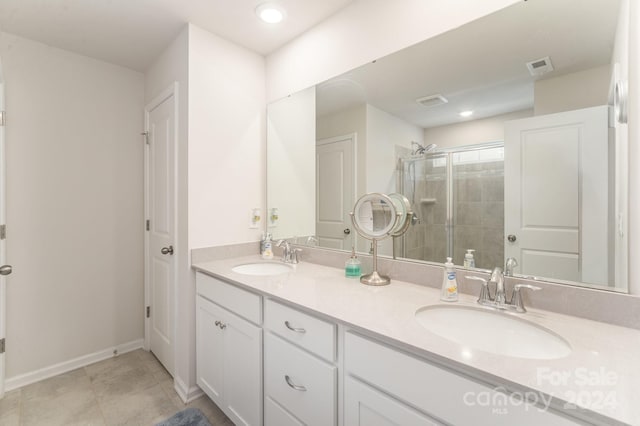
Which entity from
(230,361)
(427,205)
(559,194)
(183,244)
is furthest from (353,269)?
(183,244)

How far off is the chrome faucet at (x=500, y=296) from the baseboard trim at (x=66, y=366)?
2.71 meters

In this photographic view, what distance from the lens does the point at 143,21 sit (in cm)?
184

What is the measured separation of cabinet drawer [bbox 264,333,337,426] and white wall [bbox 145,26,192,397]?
0.81m

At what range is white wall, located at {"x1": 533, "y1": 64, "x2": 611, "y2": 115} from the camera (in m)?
1.00

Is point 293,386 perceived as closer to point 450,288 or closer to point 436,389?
→ point 436,389

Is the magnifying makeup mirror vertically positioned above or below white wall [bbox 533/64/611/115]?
below

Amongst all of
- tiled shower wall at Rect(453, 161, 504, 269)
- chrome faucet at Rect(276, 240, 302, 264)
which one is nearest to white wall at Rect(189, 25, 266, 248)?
chrome faucet at Rect(276, 240, 302, 264)

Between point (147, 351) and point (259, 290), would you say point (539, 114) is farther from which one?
point (147, 351)

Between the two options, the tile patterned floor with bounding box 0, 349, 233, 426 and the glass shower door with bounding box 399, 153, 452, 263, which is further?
the tile patterned floor with bounding box 0, 349, 233, 426

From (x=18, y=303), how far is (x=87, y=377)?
2.28 feet

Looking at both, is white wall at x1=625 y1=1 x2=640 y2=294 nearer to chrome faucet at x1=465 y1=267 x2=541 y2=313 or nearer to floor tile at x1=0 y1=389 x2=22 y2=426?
chrome faucet at x1=465 y1=267 x2=541 y2=313

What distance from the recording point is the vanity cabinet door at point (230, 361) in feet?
4.55

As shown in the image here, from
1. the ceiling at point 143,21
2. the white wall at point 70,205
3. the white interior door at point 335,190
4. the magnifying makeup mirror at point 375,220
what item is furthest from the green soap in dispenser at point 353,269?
the white wall at point 70,205

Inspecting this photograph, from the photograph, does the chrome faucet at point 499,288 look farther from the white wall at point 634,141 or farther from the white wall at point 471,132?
the white wall at point 471,132
